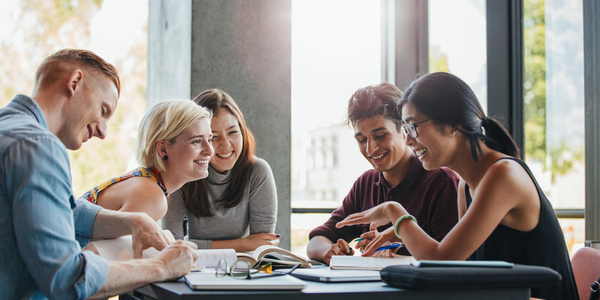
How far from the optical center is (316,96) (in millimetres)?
3859

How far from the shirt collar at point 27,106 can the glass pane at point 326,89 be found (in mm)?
2621

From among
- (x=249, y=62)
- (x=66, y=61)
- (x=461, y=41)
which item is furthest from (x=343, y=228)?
(x=461, y=41)

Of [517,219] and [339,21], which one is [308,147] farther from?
[517,219]

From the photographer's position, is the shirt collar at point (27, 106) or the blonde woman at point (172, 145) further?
the blonde woman at point (172, 145)

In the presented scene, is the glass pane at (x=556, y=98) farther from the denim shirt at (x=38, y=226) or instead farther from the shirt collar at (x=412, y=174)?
the denim shirt at (x=38, y=226)

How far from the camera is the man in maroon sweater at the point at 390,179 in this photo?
195 centimetres

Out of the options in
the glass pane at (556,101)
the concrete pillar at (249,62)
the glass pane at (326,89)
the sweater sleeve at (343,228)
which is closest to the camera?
the sweater sleeve at (343,228)

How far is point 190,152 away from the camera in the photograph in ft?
6.70

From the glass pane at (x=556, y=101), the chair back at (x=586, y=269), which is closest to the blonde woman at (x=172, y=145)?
the chair back at (x=586, y=269)

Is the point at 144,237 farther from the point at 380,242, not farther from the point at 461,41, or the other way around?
the point at 461,41

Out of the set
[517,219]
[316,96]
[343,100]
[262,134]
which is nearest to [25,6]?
[262,134]

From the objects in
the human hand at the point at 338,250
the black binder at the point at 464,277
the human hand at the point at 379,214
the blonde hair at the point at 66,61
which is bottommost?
the human hand at the point at 338,250

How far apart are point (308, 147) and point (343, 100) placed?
0.57 meters

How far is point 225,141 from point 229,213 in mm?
420
